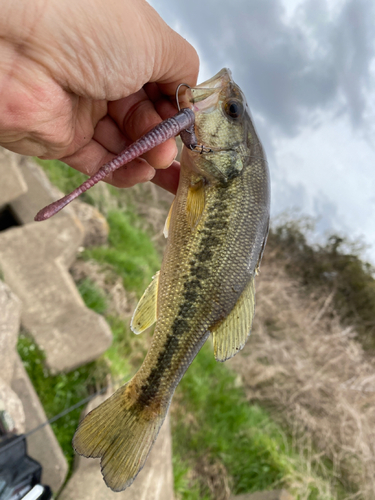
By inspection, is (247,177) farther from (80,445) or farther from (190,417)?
(190,417)

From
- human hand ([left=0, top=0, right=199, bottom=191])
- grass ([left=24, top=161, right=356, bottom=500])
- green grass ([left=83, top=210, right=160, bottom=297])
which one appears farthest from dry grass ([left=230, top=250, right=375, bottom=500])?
human hand ([left=0, top=0, right=199, bottom=191])

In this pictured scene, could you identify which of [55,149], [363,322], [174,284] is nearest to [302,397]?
[363,322]

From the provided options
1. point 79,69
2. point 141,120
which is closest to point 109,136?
point 141,120

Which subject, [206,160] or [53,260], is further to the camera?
[53,260]

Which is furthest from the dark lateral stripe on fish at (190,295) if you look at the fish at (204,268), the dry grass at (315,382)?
the dry grass at (315,382)

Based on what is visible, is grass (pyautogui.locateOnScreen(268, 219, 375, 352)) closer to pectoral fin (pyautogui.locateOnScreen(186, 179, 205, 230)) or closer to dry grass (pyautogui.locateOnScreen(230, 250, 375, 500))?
dry grass (pyautogui.locateOnScreen(230, 250, 375, 500))

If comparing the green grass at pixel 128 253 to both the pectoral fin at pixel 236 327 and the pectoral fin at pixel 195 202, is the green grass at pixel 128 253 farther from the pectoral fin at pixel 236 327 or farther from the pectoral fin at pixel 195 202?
the pectoral fin at pixel 236 327
